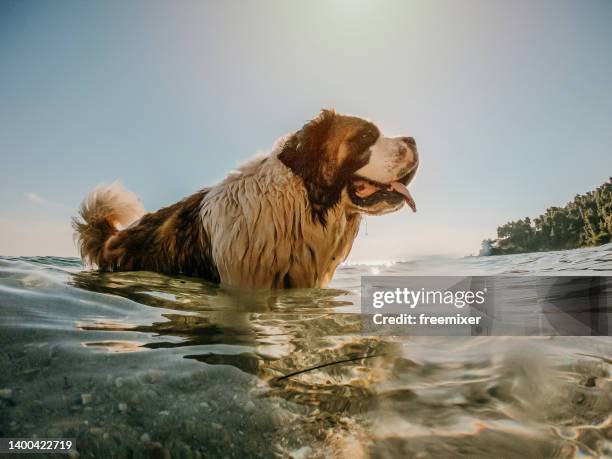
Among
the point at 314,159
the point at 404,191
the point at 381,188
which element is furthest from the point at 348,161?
the point at 404,191

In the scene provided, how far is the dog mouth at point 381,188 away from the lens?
4215 millimetres

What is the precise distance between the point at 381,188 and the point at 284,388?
3018mm

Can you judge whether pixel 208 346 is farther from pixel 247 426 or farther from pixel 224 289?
pixel 224 289

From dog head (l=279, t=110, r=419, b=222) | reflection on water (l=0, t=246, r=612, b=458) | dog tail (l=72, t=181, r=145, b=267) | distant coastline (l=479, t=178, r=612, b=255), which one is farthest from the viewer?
distant coastline (l=479, t=178, r=612, b=255)

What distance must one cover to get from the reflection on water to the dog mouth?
208 cm

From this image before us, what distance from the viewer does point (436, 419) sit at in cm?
140

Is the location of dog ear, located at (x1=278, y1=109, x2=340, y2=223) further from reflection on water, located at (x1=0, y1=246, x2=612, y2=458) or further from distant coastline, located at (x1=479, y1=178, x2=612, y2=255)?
distant coastline, located at (x1=479, y1=178, x2=612, y2=255)

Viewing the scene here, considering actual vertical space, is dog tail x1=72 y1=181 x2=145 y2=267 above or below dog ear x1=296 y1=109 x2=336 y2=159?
below

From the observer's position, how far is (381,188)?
4.25m

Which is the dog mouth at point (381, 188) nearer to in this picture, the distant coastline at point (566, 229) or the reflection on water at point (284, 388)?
the reflection on water at point (284, 388)

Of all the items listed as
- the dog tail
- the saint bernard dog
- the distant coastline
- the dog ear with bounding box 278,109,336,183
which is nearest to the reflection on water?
the saint bernard dog

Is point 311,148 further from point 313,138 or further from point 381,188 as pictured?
point 381,188

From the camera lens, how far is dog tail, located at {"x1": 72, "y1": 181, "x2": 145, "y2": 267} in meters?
4.89

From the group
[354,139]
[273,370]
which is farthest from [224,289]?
[273,370]
